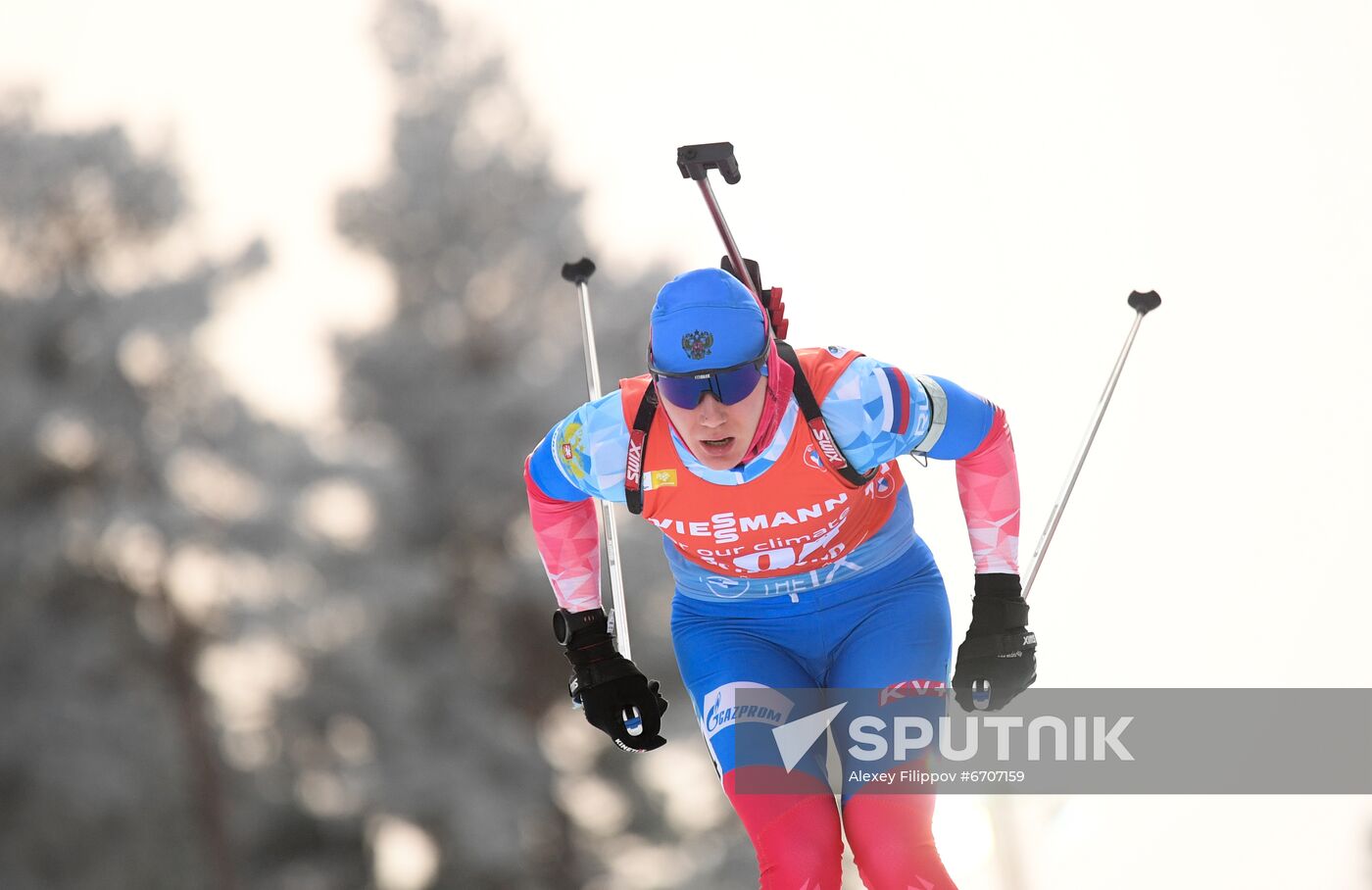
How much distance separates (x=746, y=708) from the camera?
3.57 meters

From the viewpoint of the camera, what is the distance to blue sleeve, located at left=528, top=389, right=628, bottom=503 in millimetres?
3592

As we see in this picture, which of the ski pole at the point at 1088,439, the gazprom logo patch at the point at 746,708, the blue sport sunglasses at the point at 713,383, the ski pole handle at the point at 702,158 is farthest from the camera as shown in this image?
the ski pole at the point at 1088,439

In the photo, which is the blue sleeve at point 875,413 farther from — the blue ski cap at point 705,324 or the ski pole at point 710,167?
the ski pole at point 710,167

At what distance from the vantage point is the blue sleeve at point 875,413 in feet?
11.3

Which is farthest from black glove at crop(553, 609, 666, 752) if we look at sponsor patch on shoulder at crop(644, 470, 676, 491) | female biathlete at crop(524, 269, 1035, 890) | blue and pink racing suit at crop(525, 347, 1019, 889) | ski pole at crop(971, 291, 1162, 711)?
ski pole at crop(971, 291, 1162, 711)

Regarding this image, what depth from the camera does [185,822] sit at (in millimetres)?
17422

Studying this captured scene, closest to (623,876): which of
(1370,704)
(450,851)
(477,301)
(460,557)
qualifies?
(450,851)

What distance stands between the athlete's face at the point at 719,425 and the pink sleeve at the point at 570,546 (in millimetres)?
633

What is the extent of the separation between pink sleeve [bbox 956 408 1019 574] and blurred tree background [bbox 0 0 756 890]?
1298 centimetres

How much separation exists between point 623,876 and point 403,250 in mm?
7744

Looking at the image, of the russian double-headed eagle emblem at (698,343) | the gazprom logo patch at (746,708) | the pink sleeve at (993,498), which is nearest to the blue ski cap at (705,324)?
the russian double-headed eagle emblem at (698,343)

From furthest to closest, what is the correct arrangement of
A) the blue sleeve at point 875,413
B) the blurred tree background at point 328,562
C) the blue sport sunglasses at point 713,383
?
the blurred tree background at point 328,562
the blue sleeve at point 875,413
the blue sport sunglasses at point 713,383

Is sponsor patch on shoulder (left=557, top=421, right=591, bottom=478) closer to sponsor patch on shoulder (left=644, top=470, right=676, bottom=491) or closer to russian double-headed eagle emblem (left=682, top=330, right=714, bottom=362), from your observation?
sponsor patch on shoulder (left=644, top=470, right=676, bottom=491)

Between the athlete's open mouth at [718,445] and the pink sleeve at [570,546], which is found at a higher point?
the athlete's open mouth at [718,445]
